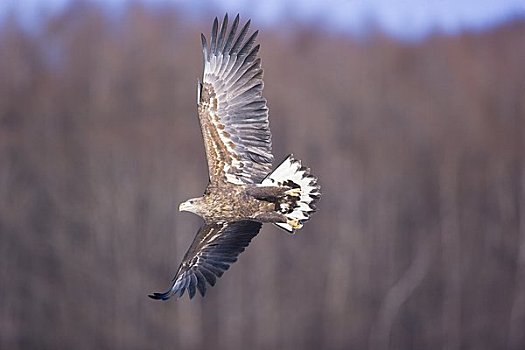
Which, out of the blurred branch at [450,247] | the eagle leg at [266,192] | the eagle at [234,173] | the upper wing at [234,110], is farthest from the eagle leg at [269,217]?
the blurred branch at [450,247]

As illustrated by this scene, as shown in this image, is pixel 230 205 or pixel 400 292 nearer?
pixel 230 205

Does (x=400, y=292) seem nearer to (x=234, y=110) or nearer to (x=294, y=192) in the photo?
(x=234, y=110)

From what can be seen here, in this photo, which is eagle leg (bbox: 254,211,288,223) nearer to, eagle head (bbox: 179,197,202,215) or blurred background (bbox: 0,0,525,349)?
eagle head (bbox: 179,197,202,215)

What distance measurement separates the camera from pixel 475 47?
24312mm

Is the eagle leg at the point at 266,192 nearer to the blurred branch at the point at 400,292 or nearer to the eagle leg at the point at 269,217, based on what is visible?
the eagle leg at the point at 269,217

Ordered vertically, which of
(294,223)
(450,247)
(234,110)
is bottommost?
(294,223)

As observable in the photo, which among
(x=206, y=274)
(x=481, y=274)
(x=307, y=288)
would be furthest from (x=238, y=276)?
(x=206, y=274)

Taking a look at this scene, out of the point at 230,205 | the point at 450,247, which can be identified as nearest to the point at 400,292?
the point at 450,247

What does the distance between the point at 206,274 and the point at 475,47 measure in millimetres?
17329

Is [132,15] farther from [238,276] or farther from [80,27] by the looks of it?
[238,276]

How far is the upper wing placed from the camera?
305 inches

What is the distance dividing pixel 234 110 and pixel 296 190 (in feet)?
2.22

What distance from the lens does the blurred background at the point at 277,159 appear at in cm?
2120

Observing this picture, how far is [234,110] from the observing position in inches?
308
